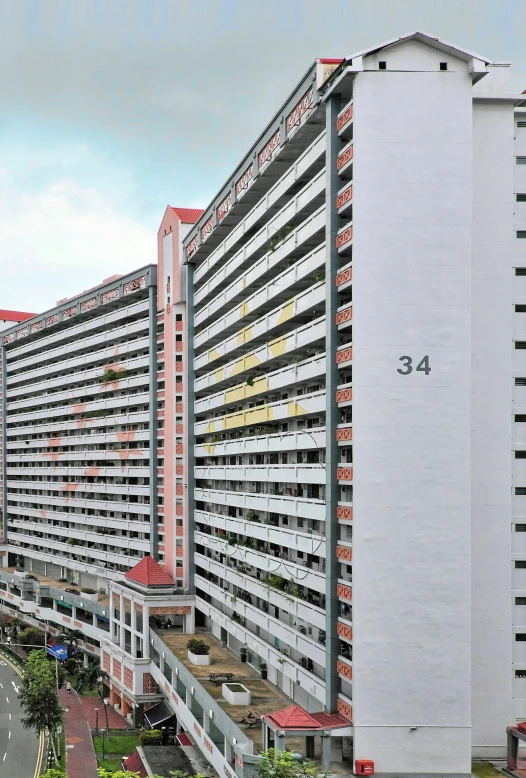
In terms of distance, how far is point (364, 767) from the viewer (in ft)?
123

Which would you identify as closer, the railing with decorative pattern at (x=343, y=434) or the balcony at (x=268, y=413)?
the railing with decorative pattern at (x=343, y=434)

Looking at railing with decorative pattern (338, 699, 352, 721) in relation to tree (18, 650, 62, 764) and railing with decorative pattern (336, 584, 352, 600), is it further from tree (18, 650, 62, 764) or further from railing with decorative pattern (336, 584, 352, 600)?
tree (18, 650, 62, 764)

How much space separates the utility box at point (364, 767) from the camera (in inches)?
1476

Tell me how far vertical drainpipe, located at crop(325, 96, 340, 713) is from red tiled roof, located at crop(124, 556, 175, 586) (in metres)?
35.7

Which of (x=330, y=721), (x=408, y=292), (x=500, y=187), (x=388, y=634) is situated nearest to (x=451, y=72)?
(x=500, y=187)

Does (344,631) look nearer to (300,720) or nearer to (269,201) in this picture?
(300,720)

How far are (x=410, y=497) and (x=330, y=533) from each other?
15.2 feet

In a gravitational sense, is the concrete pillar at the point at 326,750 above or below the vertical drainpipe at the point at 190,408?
below

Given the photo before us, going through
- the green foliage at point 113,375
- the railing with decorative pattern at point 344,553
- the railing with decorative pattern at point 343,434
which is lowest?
the railing with decorative pattern at point 344,553

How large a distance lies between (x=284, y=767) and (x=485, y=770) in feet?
36.5

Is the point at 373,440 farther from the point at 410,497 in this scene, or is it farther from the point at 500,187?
the point at 500,187

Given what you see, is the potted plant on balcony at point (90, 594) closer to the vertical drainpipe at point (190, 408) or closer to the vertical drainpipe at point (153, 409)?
the vertical drainpipe at point (153, 409)

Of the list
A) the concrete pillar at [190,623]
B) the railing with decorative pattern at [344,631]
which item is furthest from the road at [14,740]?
the railing with decorative pattern at [344,631]

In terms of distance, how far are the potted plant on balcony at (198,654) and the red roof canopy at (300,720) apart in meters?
18.8
